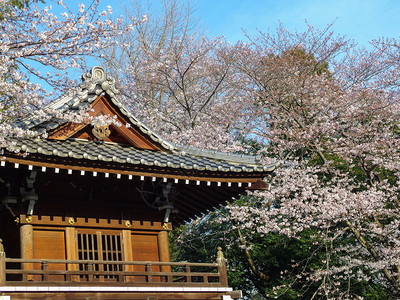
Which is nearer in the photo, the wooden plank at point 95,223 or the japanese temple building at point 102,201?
the japanese temple building at point 102,201

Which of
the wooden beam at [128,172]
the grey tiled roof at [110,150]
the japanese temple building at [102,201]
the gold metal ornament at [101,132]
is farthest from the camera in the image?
the gold metal ornament at [101,132]

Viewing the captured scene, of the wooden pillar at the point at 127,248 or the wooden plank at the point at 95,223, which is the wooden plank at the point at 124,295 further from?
the wooden plank at the point at 95,223

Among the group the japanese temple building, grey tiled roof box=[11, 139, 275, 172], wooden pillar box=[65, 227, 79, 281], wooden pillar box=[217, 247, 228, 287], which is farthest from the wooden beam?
wooden pillar box=[217, 247, 228, 287]

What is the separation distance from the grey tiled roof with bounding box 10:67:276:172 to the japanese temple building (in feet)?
0.08

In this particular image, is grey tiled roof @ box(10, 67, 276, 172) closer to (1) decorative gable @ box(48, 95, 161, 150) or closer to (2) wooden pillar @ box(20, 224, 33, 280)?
(1) decorative gable @ box(48, 95, 161, 150)

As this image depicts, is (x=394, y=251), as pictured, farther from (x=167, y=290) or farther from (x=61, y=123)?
(x=61, y=123)

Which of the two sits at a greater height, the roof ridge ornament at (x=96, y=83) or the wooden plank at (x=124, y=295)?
the roof ridge ornament at (x=96, y=83)

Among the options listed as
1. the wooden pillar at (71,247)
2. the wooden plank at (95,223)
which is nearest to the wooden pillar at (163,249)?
the wooden plank at (95,223)

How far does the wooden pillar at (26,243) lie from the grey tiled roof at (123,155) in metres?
1.65

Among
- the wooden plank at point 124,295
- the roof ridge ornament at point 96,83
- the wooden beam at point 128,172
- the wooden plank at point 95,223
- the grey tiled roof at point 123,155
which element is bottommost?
the wooden plank at point 124,295

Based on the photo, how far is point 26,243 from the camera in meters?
10.5

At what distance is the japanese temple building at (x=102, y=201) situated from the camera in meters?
10.2

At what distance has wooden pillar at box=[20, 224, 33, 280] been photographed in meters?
10.4

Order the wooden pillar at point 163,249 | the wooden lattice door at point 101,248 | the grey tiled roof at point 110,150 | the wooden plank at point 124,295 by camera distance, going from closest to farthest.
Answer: the wooden plank at point 124,295 → the grey tiled roof at point 110,150 → the wooden lattice door at point 101,248 → the wooden pillar at point 163,249
